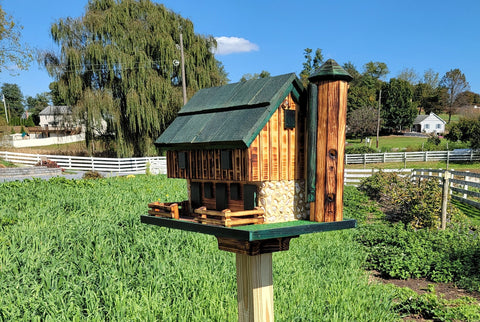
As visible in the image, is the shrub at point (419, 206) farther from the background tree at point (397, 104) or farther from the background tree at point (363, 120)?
the background tree at point (397, 104)

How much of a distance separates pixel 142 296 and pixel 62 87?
2180 centimetres

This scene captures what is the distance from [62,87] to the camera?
22.3 m

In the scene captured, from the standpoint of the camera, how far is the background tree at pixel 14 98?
8101 cm

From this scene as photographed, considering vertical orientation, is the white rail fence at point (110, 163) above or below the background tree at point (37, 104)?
below

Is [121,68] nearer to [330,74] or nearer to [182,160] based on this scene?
[182,160]

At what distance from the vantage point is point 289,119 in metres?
1.84

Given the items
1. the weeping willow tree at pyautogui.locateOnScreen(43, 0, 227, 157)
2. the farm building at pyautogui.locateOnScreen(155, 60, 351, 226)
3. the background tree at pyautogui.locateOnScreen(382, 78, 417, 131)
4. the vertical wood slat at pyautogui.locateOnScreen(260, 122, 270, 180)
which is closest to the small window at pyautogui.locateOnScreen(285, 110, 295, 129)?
the farm building at pyautogui.locateOnScreen(155, 60, 351, 226)

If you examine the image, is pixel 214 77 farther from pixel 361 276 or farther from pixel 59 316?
pixel 59 316

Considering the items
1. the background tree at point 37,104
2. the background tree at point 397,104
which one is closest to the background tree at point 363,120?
the background tree at point 397,104

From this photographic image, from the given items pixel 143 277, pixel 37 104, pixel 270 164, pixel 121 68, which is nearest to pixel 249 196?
pixel 270 164

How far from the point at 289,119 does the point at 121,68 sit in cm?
2184

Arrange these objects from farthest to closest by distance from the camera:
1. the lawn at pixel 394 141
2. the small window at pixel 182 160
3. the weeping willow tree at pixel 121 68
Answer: the lawn at pixel 394 141 < the weeping willow tree at pixel 121 68 < the small window at pixel 182 160

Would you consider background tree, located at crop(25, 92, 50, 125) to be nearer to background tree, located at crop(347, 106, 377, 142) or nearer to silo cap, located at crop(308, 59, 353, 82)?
background tree, located at crop(347, 106, 377, 142)

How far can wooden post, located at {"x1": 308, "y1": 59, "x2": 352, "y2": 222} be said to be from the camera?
1776 millimetres
